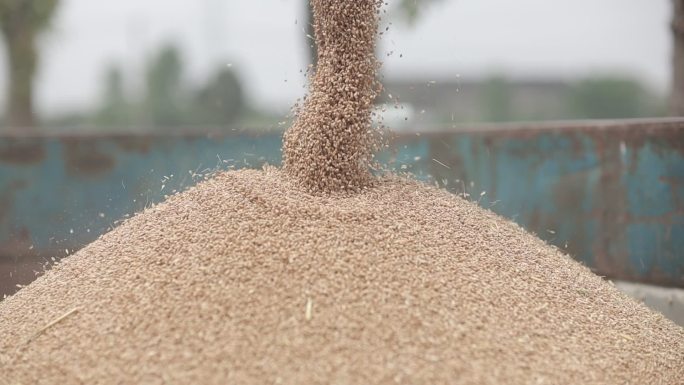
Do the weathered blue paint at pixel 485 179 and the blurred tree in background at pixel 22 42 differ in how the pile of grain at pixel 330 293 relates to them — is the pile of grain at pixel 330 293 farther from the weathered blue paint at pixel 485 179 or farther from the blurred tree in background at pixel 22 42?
the blurred tree in background at pixel 22 42

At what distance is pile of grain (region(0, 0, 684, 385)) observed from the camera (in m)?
1.91

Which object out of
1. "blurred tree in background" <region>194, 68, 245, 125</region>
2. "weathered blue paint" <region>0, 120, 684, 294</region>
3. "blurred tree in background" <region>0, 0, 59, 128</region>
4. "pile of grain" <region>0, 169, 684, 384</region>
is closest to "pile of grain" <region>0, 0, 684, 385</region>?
"pile of grain" <region>0, 169, 684, 384</region>

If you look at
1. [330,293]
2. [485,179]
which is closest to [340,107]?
[330,293]

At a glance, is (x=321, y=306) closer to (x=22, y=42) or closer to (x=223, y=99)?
(x=22, y=42)

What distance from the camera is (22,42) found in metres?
10.1

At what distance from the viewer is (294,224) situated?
2.33 m

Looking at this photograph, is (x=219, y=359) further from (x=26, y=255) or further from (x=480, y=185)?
(x=480, y=185)

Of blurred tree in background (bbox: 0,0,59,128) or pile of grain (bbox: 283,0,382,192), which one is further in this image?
blurred tree in background (bbox: 0,0,59,128)

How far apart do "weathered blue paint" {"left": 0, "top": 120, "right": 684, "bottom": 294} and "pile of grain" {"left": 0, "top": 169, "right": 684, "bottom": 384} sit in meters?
0.59

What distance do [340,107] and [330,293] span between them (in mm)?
815

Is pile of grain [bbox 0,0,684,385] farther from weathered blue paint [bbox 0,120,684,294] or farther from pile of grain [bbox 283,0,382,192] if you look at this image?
weathered blue paint [bbox 0,120,684,294]

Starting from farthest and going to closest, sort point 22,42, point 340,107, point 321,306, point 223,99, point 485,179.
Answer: point 223,99 < point 22,42 < point 485,179 < point 340,107 < point 321,306

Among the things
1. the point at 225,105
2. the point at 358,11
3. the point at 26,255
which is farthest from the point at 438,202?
the point at 225,105

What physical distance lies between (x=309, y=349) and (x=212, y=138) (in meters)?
3.24
